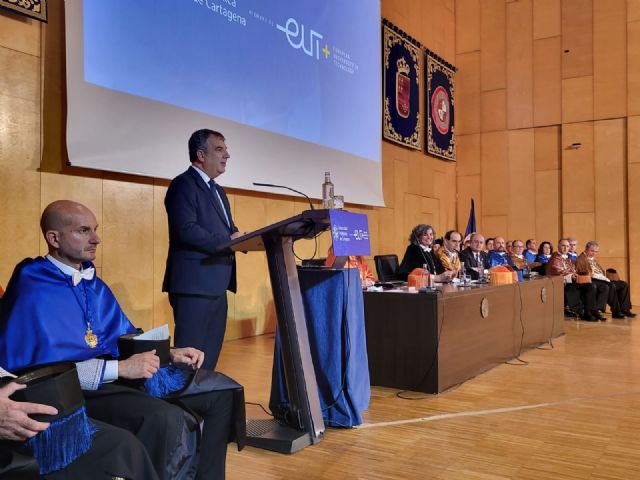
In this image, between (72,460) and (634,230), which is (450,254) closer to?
(72,460)

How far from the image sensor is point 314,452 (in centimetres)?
247

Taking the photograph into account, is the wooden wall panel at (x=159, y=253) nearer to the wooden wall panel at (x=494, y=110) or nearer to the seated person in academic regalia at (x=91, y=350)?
the seated person in academic regalia at (x=91, y=350)

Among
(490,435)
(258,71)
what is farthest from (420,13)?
(490,435)

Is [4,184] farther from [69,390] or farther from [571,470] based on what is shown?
[571,470]

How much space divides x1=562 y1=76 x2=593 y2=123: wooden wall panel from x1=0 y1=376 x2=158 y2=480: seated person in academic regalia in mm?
9643

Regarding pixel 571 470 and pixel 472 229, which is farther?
pixel 472 229

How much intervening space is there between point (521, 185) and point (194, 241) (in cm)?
860

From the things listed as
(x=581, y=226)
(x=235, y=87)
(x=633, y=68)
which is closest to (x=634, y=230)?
(x=581, y=226)

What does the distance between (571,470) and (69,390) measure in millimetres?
1902

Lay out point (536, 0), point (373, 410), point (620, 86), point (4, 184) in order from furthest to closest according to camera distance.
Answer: point (536, 0), point (620, 86), point (4, 184), point (373, 410)

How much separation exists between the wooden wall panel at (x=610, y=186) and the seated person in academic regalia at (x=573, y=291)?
1.95m

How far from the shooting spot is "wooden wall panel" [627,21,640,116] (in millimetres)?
8992

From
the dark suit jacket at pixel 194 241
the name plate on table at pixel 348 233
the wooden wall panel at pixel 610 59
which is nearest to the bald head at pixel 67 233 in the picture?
the dark suit jacket at pixel 194 241

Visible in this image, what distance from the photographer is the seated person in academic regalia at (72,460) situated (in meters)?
1.13
